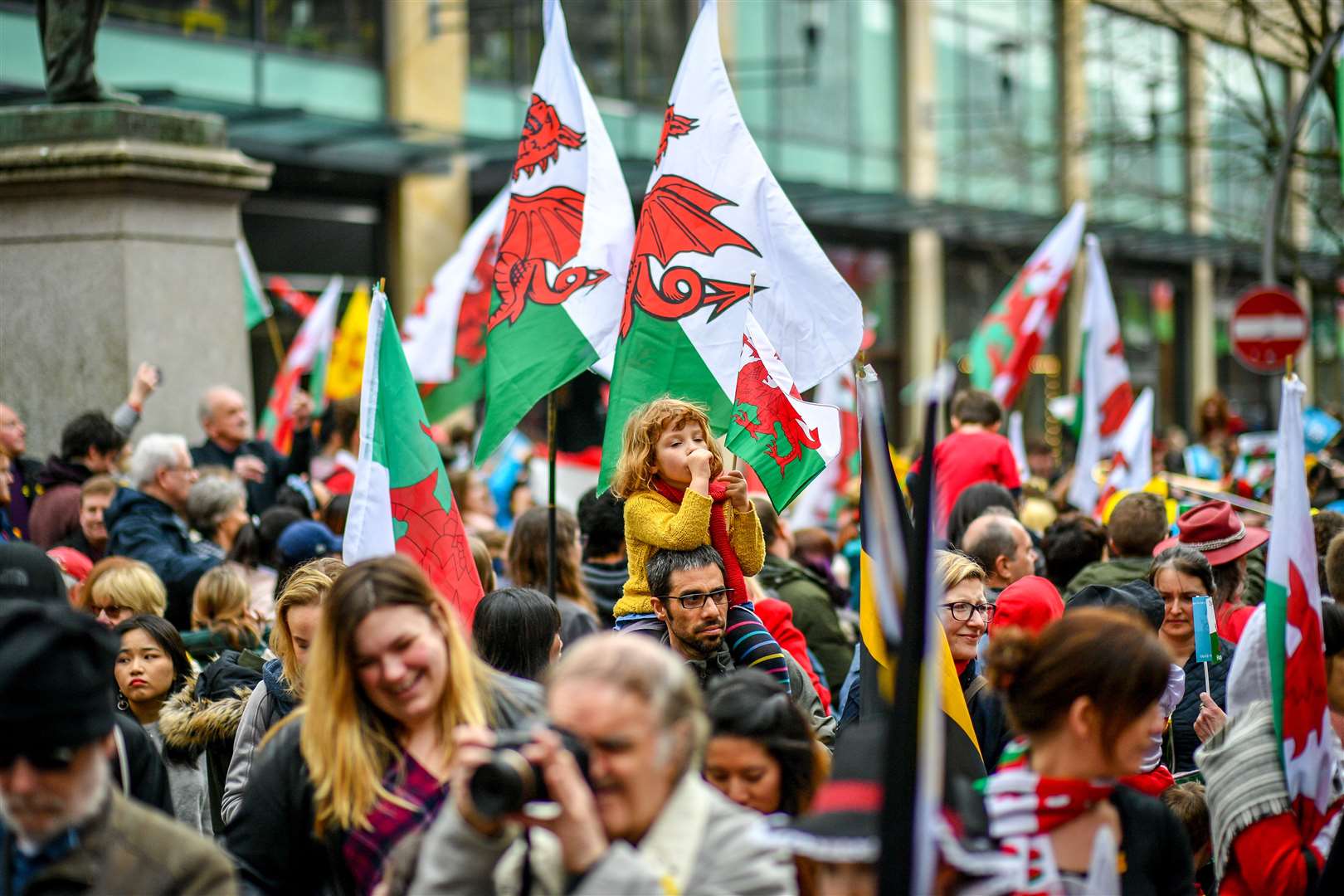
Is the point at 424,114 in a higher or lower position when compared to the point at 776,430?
higher

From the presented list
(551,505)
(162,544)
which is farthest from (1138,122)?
(551,505)

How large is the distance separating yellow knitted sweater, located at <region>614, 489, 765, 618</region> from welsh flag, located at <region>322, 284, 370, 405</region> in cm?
830

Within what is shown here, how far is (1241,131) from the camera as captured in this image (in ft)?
87.9

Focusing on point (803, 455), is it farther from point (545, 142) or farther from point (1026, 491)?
point (1026, 491)

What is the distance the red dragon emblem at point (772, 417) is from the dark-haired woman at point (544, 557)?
38.5 inches

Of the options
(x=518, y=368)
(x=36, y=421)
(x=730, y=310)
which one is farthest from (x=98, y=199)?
(x=730, y=310)

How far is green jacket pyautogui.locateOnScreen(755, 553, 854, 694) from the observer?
7098mm

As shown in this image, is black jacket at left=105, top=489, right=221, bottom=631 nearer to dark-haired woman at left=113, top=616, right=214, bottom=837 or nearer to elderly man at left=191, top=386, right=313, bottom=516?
elderly man at left=191, top=386, right=313, bottom=516

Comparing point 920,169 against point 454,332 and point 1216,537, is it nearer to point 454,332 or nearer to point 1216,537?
point 454,332

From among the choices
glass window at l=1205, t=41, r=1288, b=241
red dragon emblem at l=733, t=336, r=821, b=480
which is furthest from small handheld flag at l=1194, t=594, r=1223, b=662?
glass window at l=1205, t=41, r=1288, b=241

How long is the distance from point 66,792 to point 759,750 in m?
1.39

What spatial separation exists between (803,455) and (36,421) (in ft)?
17.8

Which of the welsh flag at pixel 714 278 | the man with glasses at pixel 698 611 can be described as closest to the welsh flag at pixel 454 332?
the welsh flag at pixel 714 278

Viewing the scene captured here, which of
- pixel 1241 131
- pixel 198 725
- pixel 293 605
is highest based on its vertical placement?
pixel 1241 131
